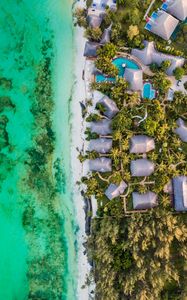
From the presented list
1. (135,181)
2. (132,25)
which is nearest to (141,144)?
(135,181)

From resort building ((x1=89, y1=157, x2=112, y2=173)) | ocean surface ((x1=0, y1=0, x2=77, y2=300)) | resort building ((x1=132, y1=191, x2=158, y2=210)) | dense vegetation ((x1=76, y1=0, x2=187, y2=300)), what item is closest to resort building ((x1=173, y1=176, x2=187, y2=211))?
dense vegetation ((x1=76, y1=0, x2=187, y2=300))

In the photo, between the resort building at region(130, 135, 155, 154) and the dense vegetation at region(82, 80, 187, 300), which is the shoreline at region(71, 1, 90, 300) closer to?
the dense vegetation at region(82, 80, 187, 300)

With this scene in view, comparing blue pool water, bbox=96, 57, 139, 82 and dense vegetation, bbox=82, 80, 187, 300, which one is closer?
dense vegetation, bbox=82, 80, 187, 300

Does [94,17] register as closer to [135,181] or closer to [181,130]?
[181,130]

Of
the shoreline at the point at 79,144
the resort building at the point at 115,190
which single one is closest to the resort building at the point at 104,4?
the shoreline at the point at 79,144

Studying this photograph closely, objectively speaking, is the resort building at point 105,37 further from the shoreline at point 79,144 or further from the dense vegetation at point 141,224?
the dense vegetation at point 141,224

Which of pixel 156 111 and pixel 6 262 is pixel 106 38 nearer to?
pixel 156 111
